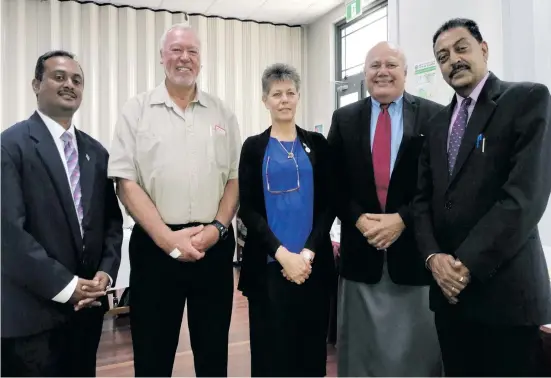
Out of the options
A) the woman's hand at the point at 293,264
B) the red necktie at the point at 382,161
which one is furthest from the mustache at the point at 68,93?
the red necktie at the point at 382,161

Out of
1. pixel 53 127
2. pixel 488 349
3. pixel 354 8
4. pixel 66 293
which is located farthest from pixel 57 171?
pixel 354 8

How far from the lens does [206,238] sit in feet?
5.85

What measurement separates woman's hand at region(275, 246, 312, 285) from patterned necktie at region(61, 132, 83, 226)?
77 centimetres

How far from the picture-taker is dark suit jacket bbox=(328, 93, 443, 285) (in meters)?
1.78

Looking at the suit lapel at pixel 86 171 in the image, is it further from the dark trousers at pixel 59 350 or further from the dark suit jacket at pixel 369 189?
the dark suit jacket at pixel 369 189

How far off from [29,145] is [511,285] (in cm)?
167

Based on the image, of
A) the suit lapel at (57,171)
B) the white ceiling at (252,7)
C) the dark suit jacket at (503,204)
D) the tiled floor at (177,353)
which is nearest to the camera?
the dark suit jacket at (503,204)

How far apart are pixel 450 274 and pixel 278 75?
3.34ft

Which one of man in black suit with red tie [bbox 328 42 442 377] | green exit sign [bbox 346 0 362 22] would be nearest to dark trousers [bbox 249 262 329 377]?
man in black suit with red tie [bbox 328 42 442 377]

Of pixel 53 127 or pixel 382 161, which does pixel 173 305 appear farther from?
pixel 382 161

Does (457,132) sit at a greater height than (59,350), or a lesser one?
greater

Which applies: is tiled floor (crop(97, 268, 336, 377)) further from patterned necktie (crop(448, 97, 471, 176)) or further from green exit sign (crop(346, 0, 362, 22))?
green exit sign (crop(346, 0, 362, 22))

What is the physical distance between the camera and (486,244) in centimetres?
135

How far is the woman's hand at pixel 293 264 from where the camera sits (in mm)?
1741
